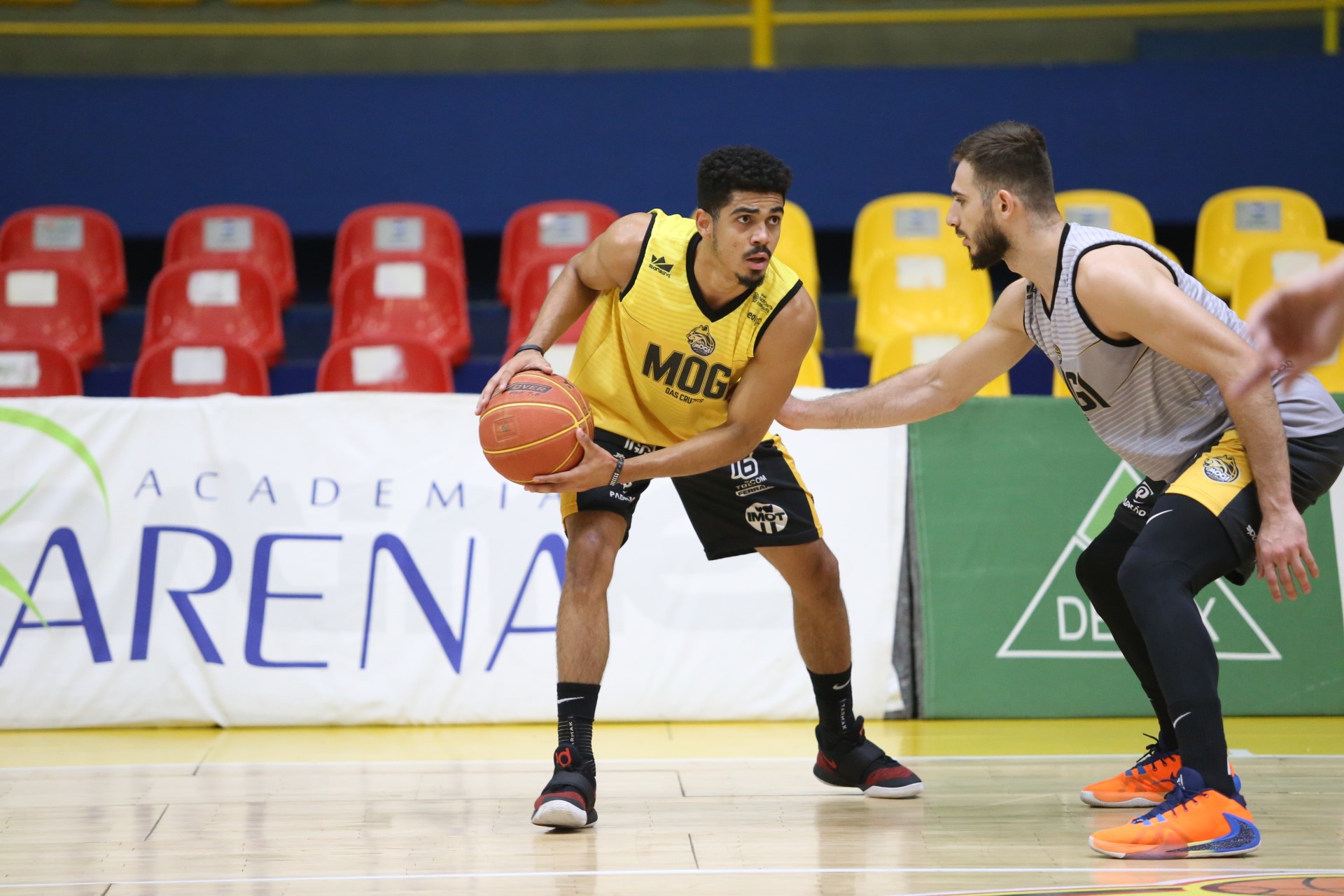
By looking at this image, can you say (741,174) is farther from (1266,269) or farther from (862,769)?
(1266,269)

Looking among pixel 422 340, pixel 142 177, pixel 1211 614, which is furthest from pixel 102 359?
pixel 1211 614

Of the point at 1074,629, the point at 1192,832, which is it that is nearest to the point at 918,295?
the point at 1074,629

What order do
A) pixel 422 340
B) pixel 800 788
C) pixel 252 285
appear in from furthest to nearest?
pixel 252 285 → pixel 422 340 → pixel 800 788

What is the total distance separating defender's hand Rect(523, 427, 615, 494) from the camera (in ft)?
10.7

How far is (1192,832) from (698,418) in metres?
1.62

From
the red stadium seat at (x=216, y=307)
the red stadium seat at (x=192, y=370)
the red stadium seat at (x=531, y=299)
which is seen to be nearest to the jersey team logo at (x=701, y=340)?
the red stadium seat at (x=531, y=299)

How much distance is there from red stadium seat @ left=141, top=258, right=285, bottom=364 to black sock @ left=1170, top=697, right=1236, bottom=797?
17.5 feet

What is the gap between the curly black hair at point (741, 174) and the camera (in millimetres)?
3312

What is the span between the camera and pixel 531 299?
692 cm

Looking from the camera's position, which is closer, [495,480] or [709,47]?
[495,480]

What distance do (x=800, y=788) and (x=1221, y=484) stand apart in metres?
1.48

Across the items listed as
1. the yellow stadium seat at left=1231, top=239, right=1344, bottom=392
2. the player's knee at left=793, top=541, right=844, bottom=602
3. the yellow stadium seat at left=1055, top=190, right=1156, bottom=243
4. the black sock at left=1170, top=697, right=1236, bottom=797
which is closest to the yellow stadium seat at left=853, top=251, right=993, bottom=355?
the yellow stadium seat at left=1055, top=190, right=1156, bottom=243

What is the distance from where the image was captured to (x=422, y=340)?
6.41 metres

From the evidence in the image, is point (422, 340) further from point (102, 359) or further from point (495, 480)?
point (102, 359)
